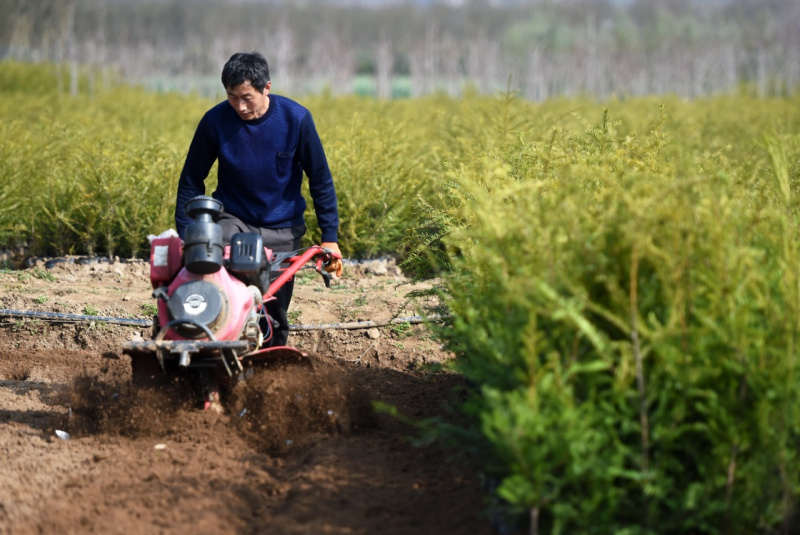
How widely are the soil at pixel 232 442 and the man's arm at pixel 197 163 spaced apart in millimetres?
1001

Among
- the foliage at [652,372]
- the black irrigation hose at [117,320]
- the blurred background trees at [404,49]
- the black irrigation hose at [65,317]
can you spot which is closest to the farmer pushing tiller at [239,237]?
Answer: the black irrigation hose at [117,320]

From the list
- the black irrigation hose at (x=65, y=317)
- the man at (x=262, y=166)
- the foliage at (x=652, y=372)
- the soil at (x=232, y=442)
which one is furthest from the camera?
the black irrigation hose at (x=65, y=317)

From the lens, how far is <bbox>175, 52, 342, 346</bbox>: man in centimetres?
463

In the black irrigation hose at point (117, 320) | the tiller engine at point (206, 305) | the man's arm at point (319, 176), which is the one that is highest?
the man's arm at point (319, 176)

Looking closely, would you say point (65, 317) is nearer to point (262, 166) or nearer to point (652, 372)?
point (262, 166)

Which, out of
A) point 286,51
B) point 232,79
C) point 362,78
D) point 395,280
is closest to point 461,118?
point 395,280

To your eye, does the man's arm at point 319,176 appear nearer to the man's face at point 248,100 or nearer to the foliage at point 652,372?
the man's face at point 248,100

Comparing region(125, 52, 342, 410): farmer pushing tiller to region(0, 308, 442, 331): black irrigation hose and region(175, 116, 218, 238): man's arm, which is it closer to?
region(175, 116, 218, 238): man's arm

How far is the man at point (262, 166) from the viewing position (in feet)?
15.2

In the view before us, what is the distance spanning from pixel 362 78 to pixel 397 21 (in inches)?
924

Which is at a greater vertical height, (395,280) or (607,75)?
(607,75)

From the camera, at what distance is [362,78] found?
9519 cm

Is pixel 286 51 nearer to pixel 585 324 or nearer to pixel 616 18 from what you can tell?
pixel 585 324

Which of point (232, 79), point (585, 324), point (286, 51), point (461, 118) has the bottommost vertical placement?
point (585, 324)
